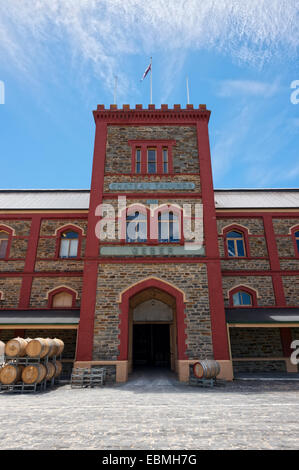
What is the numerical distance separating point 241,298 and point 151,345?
7549 millimetres

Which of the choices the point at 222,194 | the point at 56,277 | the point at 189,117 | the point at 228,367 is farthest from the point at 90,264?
the point at 222,194

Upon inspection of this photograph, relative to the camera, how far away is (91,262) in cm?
1196

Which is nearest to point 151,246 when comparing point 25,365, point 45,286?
point 45,286

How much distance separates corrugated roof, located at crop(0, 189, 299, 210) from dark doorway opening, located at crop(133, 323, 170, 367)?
9.40 m

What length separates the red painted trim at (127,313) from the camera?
427 inches

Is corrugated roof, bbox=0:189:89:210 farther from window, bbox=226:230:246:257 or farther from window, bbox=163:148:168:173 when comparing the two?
window, bbox=226:230:246:257

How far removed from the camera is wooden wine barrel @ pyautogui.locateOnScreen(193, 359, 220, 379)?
9594 mm

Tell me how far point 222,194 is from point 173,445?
16869 millimetres

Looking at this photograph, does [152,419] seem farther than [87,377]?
No

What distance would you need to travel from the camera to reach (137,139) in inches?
568

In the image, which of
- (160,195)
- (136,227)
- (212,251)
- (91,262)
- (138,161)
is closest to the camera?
(91,262)

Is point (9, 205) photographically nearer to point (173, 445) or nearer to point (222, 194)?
point (222, 194)

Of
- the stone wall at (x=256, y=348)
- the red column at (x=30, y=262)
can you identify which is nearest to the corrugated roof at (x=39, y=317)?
the red column at (x=30, y=262)

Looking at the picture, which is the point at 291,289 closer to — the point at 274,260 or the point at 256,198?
the point at 274,260
